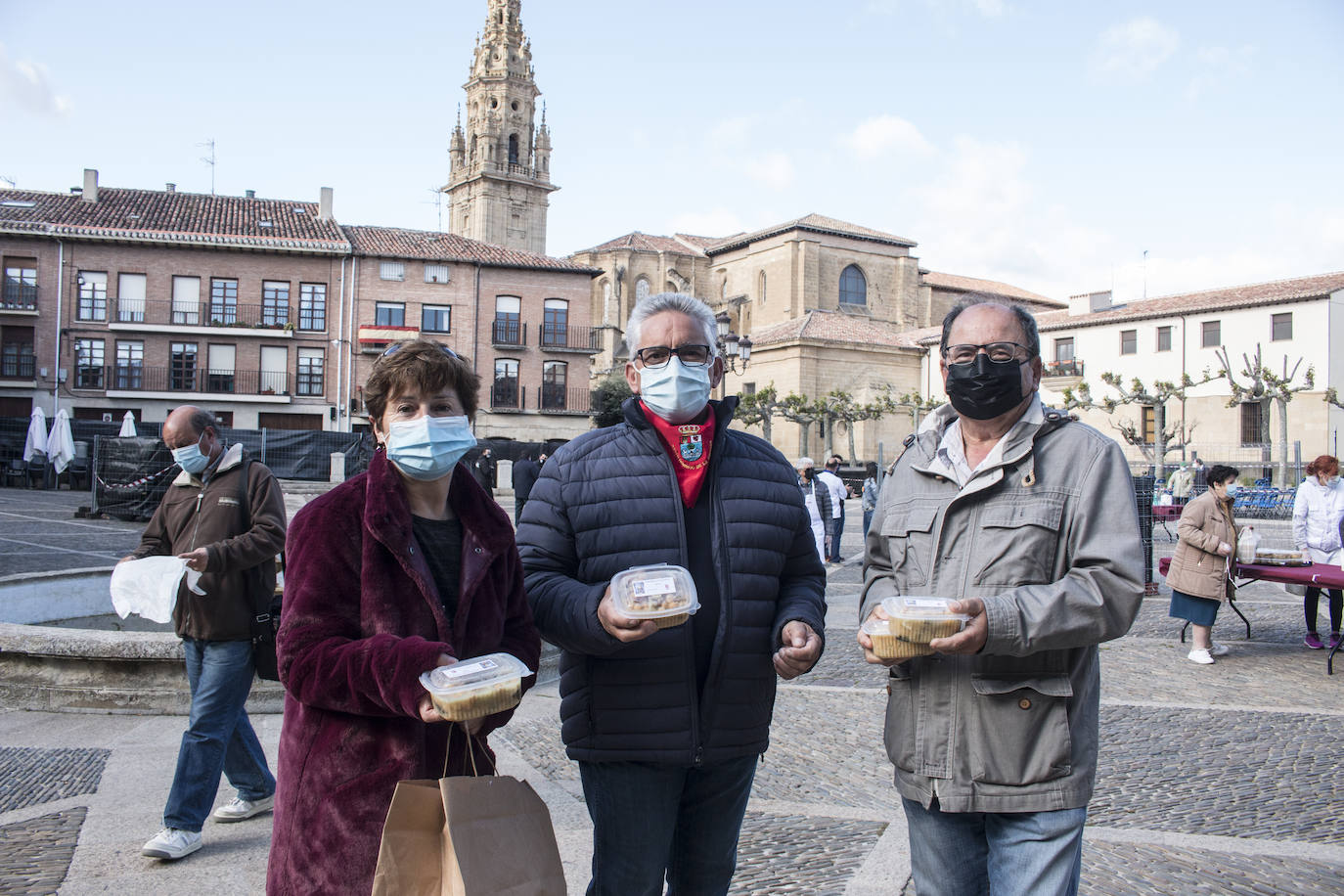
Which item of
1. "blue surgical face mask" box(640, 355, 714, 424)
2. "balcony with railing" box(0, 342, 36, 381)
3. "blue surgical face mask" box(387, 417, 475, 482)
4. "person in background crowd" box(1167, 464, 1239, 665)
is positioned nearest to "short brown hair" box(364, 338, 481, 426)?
"blue surgical face mask" box(387, 417, 475, 482)

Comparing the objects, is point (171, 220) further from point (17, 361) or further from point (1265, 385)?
point (1265, 385)

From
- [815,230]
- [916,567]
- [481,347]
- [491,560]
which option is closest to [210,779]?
[491,560]

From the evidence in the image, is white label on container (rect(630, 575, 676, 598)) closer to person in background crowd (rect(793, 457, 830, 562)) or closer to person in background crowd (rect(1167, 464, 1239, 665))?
person in background crowd (rect(1167, 464, 1239, 665))

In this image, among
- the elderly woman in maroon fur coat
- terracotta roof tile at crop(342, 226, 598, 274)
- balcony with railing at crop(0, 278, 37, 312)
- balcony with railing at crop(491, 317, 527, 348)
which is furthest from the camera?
balcony with railing at crop(491, 317, 527, 348)

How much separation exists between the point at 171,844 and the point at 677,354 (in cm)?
295

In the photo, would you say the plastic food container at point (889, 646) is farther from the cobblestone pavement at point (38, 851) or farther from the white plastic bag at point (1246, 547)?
the white plastic bag at point (1246, 547)

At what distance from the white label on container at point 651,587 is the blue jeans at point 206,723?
2.60m

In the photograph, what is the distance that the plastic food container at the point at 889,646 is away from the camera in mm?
2168

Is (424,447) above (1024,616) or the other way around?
above

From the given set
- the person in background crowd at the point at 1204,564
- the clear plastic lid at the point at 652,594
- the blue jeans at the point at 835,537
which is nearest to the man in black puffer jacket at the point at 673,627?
the clear plastic lid at the point at 652,594

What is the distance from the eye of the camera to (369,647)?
2027mm

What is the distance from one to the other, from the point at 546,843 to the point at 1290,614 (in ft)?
36.8

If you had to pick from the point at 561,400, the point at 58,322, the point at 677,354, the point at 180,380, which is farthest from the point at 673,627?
the point at 58,322

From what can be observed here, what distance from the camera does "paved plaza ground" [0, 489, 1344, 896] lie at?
373 cm
